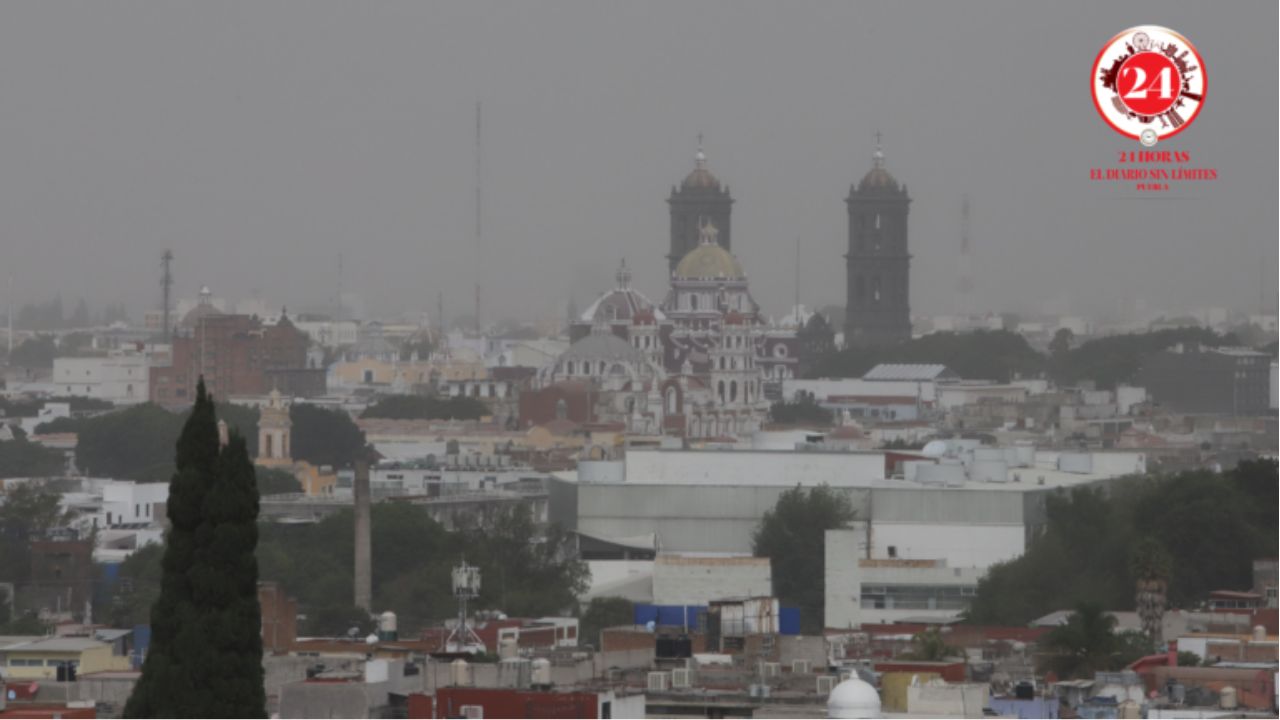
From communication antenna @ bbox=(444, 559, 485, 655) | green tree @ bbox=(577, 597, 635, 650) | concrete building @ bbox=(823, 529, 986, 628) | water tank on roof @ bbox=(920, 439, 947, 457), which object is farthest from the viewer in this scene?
water tank on roof @ bbox=(920, 439, 947, 457)

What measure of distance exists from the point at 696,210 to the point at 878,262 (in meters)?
5.54

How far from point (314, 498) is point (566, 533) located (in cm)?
745

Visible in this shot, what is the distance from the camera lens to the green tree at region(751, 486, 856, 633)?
38.4m

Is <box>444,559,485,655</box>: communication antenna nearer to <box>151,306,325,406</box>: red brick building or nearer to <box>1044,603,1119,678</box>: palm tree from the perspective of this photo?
<box>1044,603,1119,678</box>: palm tree

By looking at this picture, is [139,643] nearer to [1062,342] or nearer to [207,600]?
[207,600]

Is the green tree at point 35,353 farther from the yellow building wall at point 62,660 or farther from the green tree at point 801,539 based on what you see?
the yellow building wall at point 62,660

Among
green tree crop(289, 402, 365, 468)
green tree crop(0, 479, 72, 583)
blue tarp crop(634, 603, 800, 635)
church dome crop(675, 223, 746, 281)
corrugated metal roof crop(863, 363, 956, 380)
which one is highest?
church dome crop(675, 223, 746, 281)

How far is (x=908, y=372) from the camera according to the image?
10356cm

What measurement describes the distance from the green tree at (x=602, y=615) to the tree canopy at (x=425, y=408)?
48463 mm

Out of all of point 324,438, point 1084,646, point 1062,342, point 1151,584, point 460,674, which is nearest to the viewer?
point 460,674

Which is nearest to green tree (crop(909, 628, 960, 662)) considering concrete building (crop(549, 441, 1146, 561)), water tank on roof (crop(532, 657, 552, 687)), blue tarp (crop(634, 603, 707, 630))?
water tank on roof (crop(532, 657, 552, 687))

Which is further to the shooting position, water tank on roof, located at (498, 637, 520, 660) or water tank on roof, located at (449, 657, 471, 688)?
water tank on roof, located at (498, 637, 520, 660)

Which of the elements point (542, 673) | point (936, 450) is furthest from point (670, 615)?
point (936, 450)

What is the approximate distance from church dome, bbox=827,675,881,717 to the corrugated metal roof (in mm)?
82810
